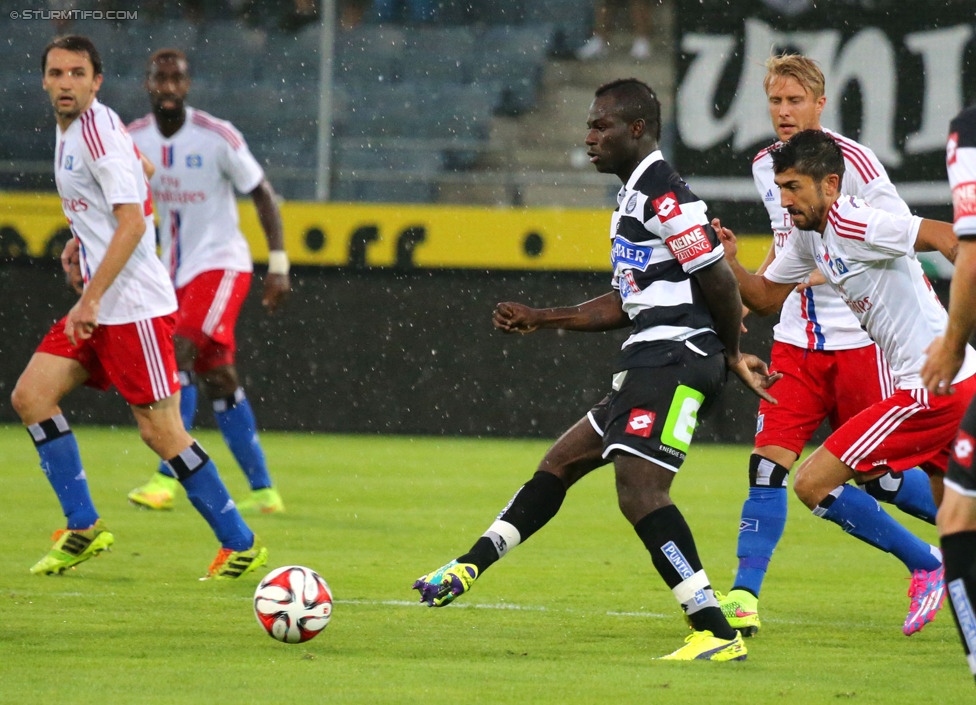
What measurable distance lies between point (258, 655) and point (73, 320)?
189cm

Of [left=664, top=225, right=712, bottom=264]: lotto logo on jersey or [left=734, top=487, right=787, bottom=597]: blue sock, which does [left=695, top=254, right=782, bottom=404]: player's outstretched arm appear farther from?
[left=734, top=487, right=787, bottom=597]: blue sock

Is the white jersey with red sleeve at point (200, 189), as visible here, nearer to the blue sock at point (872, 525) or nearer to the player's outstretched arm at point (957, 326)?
the blue sock at point (872, 525)

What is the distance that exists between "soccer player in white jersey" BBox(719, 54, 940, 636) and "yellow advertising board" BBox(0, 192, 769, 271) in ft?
23.5

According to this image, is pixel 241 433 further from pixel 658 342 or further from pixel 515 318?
pixel 658 342

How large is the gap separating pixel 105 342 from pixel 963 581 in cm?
395

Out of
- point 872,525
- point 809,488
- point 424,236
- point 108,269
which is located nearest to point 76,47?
point 108,269

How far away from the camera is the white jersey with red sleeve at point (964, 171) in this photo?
11.8ft

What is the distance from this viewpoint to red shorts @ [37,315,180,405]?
628 cm

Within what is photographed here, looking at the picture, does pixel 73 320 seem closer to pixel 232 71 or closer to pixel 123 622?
pixel 123 622

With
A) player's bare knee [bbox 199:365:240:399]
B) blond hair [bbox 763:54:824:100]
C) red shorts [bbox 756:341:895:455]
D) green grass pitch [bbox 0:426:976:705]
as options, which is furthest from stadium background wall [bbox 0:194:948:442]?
blond hair [bbox 763:54:824:100]

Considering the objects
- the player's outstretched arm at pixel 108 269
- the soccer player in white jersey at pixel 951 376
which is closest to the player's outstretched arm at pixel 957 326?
the soccer player in white jersey at pixel 951 376

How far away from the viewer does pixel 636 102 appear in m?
4.92

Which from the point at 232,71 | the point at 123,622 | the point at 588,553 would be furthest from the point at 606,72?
the point at 123,622

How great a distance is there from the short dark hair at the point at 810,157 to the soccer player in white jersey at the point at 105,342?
8.85 feet
